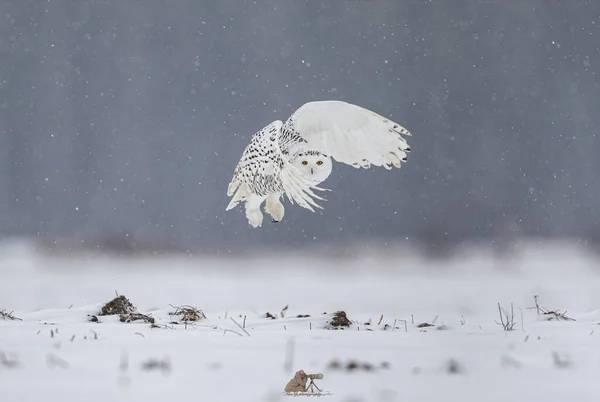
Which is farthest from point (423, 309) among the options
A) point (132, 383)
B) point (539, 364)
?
point (132, 383)

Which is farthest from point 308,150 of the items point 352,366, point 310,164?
point 352,366

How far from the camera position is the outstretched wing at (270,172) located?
194cm

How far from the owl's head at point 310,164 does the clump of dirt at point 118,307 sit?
26.6 inches

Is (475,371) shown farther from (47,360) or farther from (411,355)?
(47,360)

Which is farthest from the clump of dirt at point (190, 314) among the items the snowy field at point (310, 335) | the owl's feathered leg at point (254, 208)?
the owl's feathered leg at point (254, 208)

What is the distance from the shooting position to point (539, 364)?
1.22 metres

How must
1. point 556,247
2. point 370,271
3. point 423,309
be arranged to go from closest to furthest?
point 423,309
point 370,271
point 556,247

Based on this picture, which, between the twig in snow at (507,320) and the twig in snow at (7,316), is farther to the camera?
the twig in snow at (7,316)

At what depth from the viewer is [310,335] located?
154 cm

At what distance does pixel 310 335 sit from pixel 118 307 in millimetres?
717

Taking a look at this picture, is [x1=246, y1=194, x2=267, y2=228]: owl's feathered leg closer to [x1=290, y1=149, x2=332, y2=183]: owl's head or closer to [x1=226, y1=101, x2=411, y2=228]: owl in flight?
[x1=226, y1=101, x2=411, y2=228]: owl in flight

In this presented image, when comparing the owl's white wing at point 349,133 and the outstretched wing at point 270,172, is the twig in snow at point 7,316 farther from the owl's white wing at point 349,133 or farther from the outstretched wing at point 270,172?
the owl's white wing at point 349,133

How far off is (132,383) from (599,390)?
0.79 meters

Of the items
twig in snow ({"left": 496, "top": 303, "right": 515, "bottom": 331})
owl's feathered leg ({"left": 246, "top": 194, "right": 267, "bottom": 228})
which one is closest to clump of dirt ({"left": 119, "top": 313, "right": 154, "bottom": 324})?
owl's feathered leg ({"left": 246, "top": 194, "right": 267, "bottom": 228})
